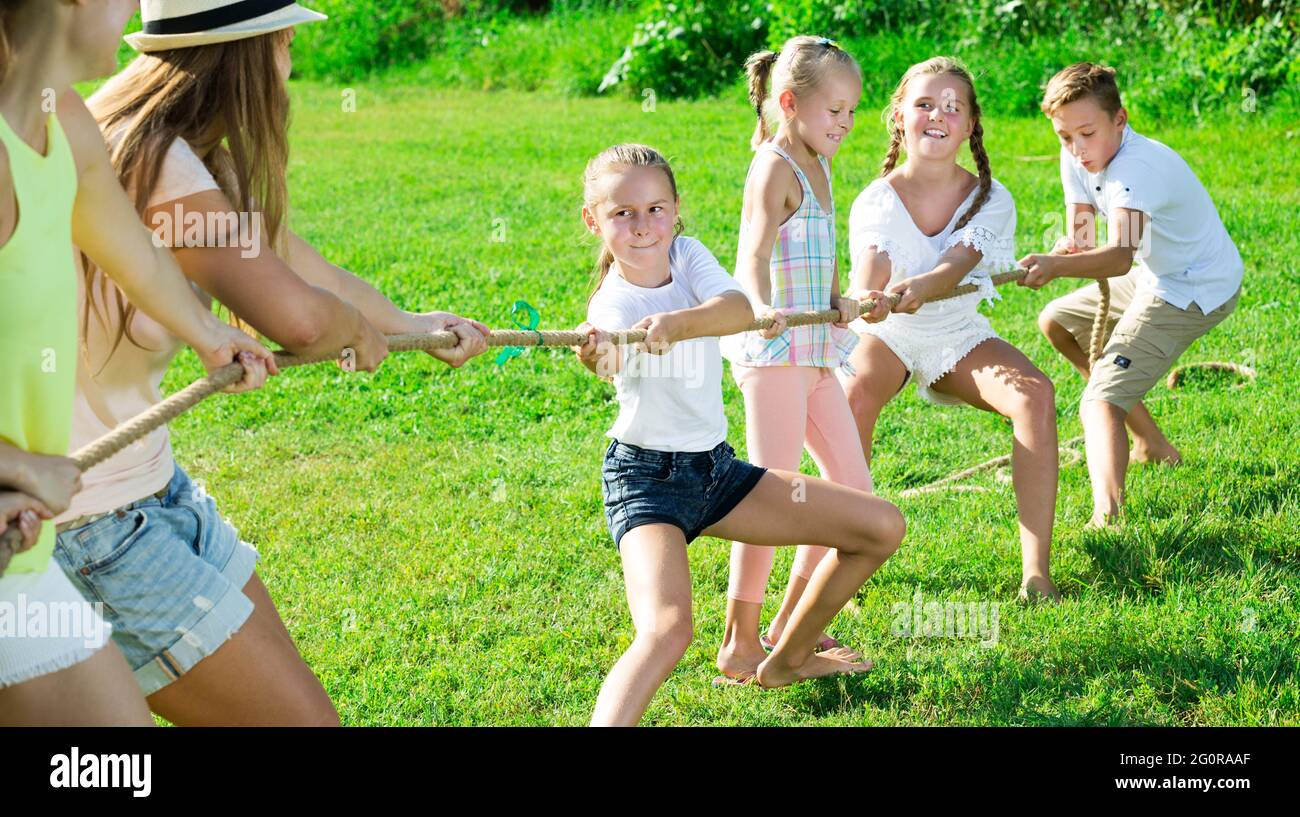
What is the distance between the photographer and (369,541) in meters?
5.12

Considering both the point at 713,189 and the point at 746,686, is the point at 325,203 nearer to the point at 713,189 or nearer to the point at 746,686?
the point at 713,189

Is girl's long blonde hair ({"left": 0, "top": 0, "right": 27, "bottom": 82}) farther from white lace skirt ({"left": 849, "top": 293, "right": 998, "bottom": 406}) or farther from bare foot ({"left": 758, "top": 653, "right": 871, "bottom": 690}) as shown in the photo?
white lace skirt ({"left": 849, "top": 293, "right": 998, "bottom": 406})

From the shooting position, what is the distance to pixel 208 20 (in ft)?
8.30

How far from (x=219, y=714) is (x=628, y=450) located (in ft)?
3.97

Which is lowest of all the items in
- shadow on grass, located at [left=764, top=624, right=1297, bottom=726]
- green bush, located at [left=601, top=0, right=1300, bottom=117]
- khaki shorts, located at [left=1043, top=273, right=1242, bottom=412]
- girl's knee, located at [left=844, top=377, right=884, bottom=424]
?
shadow on grass, located at [left=764, top=624, right=1297, bottom=726]

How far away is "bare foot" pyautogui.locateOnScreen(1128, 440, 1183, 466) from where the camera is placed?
5559mm

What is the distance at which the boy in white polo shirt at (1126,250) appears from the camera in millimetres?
4906

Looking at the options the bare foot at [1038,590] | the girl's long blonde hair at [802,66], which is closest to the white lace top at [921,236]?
the girl's long blonde hair at [802,66]

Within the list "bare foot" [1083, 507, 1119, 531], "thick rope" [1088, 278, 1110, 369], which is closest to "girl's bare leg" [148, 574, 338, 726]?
"bare foot" [1083, 507, 1119, 531]

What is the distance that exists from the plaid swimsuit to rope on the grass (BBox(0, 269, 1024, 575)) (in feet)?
0.50

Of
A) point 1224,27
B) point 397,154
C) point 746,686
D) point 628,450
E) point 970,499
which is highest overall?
point 1224,27

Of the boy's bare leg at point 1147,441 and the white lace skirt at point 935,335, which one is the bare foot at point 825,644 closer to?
the white lace skirt at point 935,335

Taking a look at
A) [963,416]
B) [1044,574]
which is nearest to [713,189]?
[963,416]

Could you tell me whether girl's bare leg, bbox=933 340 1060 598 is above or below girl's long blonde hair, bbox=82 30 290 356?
below
